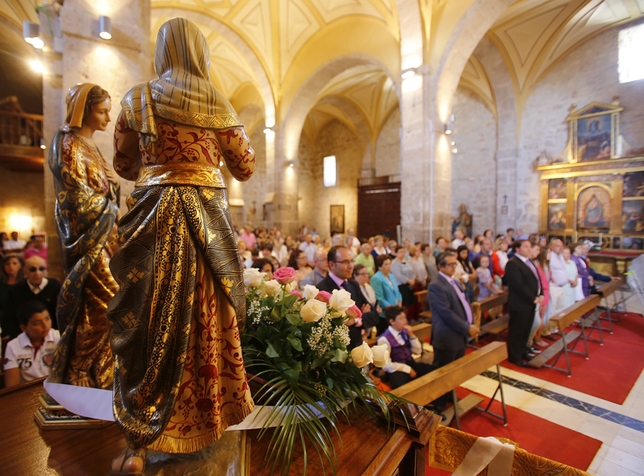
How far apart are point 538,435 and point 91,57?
5.89m

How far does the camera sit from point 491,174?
13.5 meters

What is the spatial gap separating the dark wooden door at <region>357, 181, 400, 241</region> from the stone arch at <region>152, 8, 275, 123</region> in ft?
24.0

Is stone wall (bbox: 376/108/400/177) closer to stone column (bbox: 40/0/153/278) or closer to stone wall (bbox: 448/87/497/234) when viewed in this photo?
stone wall (bbox: 448/87/497/234)

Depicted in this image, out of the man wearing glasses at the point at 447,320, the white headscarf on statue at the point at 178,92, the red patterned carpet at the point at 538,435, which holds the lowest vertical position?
the red patterned carpet at the point at 538,435

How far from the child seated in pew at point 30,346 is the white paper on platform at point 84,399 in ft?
3.58

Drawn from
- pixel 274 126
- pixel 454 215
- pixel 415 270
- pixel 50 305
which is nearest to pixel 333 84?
pixel 274 126

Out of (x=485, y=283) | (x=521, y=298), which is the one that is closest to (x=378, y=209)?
(x=485, y=283)

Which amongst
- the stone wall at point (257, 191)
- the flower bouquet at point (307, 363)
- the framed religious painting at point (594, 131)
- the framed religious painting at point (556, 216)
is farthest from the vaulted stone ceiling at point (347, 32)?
the flower bouquet at point (307, 363)

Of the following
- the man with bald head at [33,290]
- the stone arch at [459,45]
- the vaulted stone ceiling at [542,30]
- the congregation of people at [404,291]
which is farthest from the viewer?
the vaulted stone ceiling at [542,30]

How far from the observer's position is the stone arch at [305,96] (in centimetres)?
1105

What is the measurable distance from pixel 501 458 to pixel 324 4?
12.3 meters

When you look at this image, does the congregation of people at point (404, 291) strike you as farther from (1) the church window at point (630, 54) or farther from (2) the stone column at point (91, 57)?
(1) the church window at point (630, 54)

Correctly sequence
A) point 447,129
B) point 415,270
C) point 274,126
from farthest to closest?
point 274,126
point 447,129
point 415,270

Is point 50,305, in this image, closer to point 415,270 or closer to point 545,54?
point 415,270
